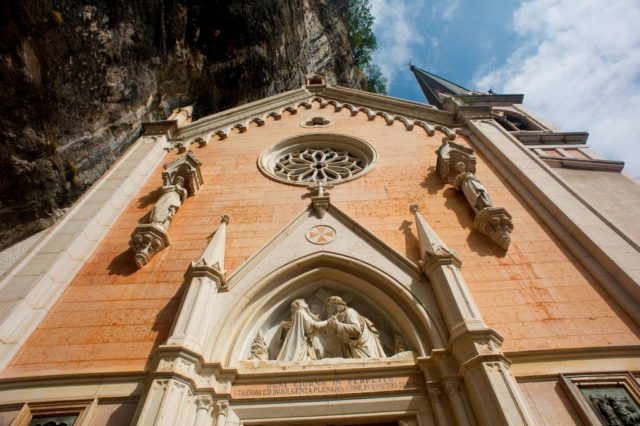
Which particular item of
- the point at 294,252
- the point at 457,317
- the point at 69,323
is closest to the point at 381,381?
the point at 457,317

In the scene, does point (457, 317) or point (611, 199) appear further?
point (611, 199)

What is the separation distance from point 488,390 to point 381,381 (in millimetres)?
1289

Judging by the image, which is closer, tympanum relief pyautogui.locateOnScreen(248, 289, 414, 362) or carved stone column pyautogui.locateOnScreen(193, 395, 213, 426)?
carved stone column pyautogui.locateOnScreen(193, 395, 213, 426)

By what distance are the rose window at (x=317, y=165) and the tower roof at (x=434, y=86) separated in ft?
69.5

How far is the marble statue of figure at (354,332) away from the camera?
17.5ft

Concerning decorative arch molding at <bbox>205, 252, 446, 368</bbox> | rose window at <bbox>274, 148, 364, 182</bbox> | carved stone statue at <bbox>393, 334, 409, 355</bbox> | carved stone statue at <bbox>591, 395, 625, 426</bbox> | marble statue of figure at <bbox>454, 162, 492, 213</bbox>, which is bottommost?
carved stone statue at <bbox>591, 395, 625, 426</bbox>

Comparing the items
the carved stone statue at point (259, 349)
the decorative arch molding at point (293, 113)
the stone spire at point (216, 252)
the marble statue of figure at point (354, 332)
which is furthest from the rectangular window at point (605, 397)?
the decorative arch molding at point (293, 113)

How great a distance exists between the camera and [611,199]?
Answer: 10.2m

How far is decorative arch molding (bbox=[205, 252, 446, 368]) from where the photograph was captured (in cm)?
528

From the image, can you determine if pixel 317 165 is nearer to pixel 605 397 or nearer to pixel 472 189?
pixel 472 189

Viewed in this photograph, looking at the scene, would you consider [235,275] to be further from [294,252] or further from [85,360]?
[85,360]

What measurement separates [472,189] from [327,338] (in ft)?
13.0

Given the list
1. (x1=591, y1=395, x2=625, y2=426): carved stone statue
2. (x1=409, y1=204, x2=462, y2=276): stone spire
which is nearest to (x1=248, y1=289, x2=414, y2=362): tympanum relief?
(x1=409, y1=204, x2=462, y2=276): stone spire

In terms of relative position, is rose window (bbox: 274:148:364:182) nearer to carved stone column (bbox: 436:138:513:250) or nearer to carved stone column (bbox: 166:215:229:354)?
carved stone column (bbox: 436:138:513:250)
